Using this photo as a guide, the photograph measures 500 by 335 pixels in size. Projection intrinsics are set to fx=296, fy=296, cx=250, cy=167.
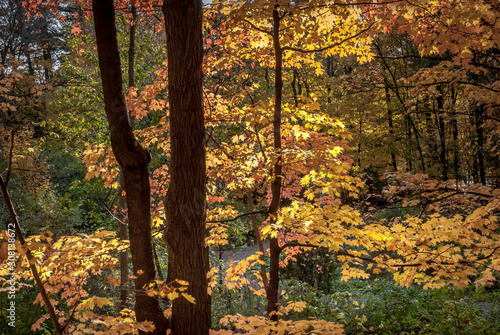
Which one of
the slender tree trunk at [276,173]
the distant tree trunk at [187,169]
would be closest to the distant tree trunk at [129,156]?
the distant tree trunk at [187,169]

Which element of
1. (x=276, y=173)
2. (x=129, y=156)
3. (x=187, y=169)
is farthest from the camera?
(x=276, y=173)

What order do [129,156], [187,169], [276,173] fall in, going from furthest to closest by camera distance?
[276,173] < [129,156] < [187,169]

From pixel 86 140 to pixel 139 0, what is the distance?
14.1 feet

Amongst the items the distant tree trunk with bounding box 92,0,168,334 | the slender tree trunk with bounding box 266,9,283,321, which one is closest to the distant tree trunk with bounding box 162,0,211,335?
the distant tree trunk with bounding box 92,0,168,334

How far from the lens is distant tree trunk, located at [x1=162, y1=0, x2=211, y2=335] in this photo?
2.27m

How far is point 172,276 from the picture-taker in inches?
96.3

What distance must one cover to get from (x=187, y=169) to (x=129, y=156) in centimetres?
66

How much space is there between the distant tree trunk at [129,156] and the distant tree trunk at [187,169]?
1.51 ft

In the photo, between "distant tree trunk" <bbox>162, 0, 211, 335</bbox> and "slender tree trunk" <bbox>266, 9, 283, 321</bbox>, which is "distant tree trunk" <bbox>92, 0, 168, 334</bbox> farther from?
"slender tree trunk" <bbox>266, 9, 283, 321</bbox>

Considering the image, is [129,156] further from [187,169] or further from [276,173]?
[276,173]

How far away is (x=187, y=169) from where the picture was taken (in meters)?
2.33

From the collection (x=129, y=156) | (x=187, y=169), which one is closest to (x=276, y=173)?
(x=187, y=169)

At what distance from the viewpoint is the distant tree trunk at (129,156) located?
2545mm

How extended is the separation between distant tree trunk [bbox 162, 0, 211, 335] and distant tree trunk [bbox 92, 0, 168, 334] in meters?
0.46
